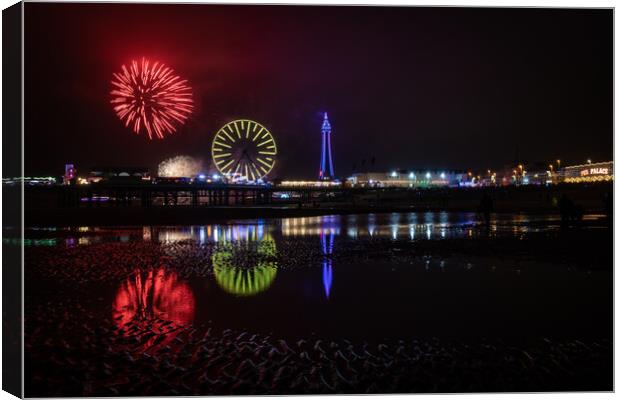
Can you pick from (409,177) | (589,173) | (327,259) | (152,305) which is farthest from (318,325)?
(409,177)

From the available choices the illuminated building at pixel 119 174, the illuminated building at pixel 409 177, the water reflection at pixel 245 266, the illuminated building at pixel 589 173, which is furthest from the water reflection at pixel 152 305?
the illuminated building at pixel 409 177

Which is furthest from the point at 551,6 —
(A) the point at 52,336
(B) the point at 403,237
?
(B) the point at 403,237

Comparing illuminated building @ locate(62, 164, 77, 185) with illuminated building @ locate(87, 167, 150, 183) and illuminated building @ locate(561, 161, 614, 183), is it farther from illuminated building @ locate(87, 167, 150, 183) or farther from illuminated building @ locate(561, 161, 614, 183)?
illuminated building @ locate(561, 161, 614, 183)

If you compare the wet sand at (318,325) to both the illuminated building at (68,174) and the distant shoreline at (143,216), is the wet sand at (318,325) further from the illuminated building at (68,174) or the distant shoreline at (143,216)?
the illuminated building at (68,174)

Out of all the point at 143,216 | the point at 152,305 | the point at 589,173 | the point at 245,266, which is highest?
the point at 589,173

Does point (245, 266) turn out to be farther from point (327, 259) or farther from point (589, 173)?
point (589, 173)

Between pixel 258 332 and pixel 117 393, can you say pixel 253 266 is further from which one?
pixel 117 393
